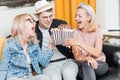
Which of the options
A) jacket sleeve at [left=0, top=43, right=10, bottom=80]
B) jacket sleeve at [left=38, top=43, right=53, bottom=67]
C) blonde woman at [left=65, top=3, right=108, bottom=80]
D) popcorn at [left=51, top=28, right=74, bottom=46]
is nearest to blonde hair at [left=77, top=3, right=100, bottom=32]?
blonde woman at [left=65, top=3, right=108, bottom=80]

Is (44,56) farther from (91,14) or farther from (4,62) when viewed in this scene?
(91,14)

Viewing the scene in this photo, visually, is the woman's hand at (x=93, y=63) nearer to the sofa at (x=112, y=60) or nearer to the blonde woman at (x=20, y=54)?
the sofa at (x=112, y=60)

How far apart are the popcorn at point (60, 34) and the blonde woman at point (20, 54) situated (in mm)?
200

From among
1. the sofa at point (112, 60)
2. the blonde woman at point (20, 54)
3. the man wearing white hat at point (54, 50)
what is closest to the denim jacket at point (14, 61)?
the blonde woman at point (20, 54)

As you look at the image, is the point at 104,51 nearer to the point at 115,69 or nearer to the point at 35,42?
the point at 115,69

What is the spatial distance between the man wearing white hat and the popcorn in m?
0.14

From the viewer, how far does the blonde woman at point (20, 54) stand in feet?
6.51

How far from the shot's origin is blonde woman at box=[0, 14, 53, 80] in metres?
1.98

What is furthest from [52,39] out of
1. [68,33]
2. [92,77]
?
[92,77]

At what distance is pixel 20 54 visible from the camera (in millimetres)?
2020

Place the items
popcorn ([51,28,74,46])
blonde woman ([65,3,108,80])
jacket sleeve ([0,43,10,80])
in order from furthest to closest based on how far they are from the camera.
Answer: popcorn ([51,28,74,46]) → blonde woman ([65,3,108,80]) → jacket sleeve ([0,43,10,80])

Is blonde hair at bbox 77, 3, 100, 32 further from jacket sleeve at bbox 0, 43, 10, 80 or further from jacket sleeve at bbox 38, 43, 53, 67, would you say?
jacket sleeve at bbox 0, 43, 10, 80

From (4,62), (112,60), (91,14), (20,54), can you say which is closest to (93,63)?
(112,60)

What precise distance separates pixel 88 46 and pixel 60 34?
27cm
